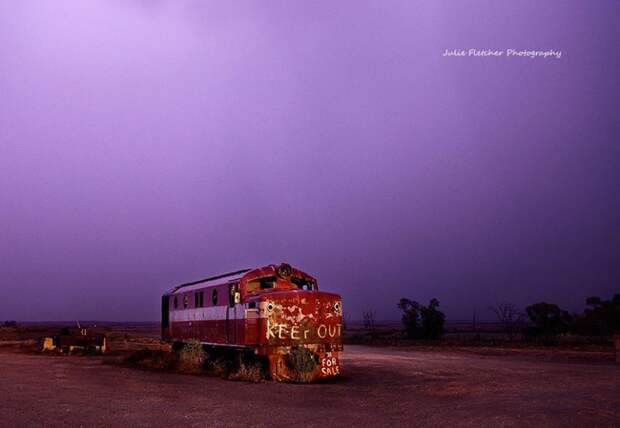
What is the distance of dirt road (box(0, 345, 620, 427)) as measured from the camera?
38.1ft

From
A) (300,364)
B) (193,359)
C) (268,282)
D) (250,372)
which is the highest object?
(268,282)

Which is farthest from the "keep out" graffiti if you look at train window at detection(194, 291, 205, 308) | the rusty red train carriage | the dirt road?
train window at detection(194, 291, 205, 308)

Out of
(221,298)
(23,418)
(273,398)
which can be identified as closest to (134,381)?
(221,298)

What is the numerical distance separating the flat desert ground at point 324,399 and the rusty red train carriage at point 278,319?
107 centimetres

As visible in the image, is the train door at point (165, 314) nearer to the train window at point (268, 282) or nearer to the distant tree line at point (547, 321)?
the train window at point (268, 282)

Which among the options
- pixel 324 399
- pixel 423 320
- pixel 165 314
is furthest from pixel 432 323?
pixel 324 399

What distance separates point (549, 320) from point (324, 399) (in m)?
48.9

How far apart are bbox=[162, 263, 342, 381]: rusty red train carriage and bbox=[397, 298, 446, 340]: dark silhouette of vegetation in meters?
39.0

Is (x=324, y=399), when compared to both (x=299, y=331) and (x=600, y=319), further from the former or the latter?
(x=600, y=319)

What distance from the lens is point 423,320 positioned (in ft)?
196

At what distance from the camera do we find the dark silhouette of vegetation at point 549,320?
58.4 meters

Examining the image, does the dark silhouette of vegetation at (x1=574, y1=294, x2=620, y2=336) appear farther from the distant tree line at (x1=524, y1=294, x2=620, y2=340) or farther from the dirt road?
the dirt road

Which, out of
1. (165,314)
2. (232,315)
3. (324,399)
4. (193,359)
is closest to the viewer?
(324,399)

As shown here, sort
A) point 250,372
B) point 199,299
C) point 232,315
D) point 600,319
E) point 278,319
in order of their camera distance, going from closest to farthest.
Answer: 1. point 278,319
2. point 250,372
3. point 232,315
4. point 199,299
5. point 600,319
